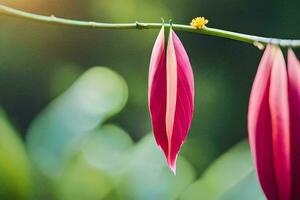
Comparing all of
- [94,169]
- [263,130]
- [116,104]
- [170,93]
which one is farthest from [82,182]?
[263,130]

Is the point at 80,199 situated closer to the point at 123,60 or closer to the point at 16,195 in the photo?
the point at 16,195

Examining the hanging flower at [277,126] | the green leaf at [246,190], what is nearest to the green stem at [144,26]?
the hanging flower at [277,126]

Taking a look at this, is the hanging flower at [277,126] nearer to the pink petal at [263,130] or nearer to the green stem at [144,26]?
the pink petal at [263,130]

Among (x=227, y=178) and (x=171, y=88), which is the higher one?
(x=171, y=88)

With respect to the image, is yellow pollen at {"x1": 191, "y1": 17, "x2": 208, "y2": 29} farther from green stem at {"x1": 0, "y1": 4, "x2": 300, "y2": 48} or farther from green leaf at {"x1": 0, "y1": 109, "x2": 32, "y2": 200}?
green leaf at {"x1": 0, "y1": 109, "x2": 32, "y2": 200}

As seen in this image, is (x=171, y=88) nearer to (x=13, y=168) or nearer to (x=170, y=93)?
(x=170, y=93)

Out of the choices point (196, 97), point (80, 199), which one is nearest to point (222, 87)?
point (196, 97)
